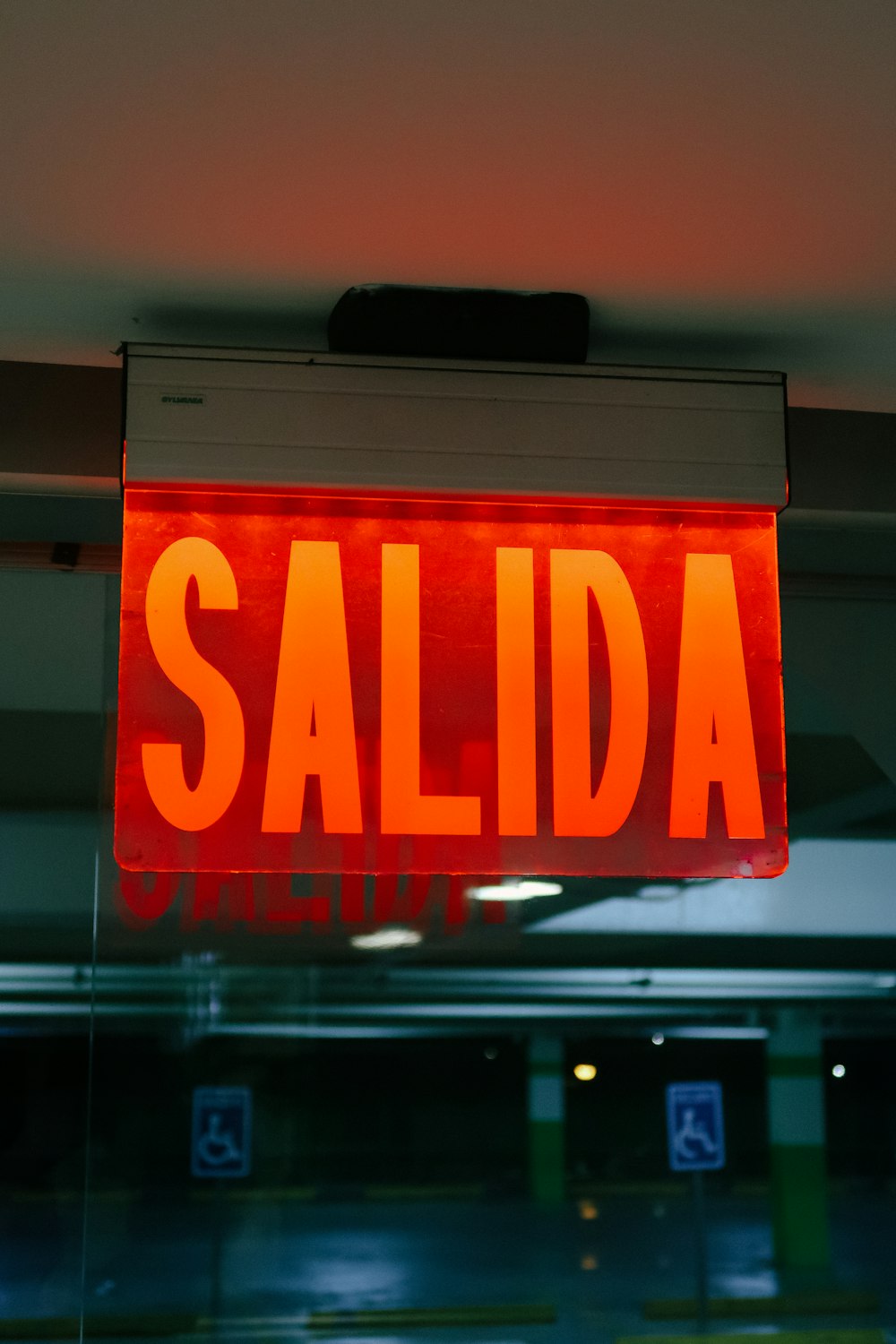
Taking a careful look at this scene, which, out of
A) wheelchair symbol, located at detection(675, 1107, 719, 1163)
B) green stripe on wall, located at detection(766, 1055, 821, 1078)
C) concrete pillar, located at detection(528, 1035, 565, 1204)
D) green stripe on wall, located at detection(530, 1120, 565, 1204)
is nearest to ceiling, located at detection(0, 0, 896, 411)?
wheelchair symbol, located at detection(675, 1107, 719, 1163)

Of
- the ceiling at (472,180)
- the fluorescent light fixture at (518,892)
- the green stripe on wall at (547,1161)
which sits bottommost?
the green stripe on wall at (547,1161)

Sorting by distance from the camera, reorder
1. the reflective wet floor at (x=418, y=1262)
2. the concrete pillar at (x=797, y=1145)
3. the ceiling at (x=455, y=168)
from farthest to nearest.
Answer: the concrete pillar at (x=797, y=1145) < the reflective wet floor at (x=418, y=1262) < the ceiling at (x=455, y=168)

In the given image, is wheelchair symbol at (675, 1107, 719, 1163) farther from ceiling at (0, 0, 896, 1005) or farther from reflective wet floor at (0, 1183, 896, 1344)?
ceiling at (0, 0, 896, 1005)

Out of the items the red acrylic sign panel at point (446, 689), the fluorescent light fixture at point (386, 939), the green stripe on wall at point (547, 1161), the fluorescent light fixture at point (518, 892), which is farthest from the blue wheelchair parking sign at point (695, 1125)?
the green stripe on wall at point (547, 1161)

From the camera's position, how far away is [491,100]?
121cm

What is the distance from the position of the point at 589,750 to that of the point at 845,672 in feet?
5.02

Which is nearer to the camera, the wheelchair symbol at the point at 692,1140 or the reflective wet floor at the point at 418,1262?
the wheelchair symbol at the point at 692,1140

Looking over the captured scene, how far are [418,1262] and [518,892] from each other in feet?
12.3

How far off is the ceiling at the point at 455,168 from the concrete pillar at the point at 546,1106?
70.9 ft

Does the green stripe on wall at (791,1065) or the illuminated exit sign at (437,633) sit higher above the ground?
the illuminated exit sign at (437,633)

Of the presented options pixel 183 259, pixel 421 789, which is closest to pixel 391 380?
pixel 183 259

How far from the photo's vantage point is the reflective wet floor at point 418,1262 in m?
10.7

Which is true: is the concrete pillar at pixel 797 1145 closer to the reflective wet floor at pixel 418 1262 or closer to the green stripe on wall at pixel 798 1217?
the green stripe on wall at pixel 798 1217

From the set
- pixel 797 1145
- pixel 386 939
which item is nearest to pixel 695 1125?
pixel 386 939
